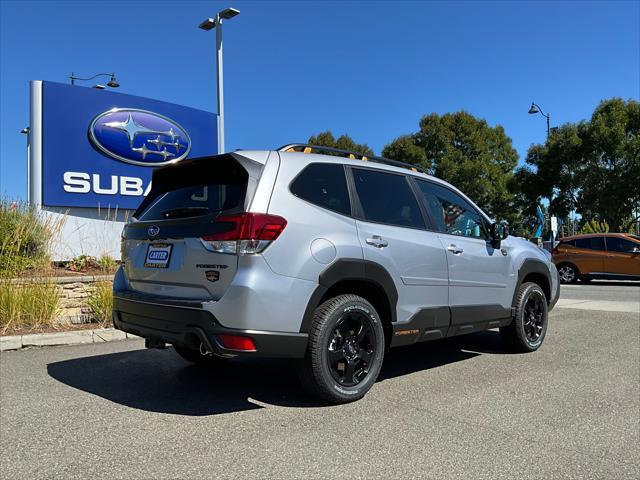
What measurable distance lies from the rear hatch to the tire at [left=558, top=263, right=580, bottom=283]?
15441mm

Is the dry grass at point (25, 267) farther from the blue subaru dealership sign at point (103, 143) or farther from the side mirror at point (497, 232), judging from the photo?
the side mirror at point (497, 232)

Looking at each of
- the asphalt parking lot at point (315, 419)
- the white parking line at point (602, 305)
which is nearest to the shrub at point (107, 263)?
the asphalt parking lot at point (315, 419)

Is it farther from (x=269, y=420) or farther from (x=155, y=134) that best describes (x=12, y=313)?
(x=155, y=134)

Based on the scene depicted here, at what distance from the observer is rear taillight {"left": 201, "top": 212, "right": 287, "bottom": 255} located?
139 inches

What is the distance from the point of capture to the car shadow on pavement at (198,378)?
4156 mm

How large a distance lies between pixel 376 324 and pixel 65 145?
8924 mm

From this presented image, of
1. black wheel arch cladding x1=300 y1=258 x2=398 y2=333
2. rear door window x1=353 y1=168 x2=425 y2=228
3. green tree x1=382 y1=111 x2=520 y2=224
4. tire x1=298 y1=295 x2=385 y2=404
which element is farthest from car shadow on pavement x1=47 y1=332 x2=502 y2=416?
green tree x1=382 y1=111 x2=520 y2=224

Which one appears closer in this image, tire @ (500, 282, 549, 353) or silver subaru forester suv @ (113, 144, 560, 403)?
silver subaru forester suv @ (113, 144, 560, 403)

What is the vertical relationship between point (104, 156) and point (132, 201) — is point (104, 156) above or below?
above

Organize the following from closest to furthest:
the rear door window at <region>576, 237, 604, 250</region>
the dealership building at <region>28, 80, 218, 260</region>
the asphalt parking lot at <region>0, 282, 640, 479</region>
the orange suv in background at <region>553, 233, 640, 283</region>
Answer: the asphalt parking lot at <region>0, 282, 640, 479</region>, the dealership building at <region>28, 80, 218, 260</region>, the orange suv in background at <region>553, 233, 640, 283</region>, the rear door window at <region>576, 237, 604, 250</region>

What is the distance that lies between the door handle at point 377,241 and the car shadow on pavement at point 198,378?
1317 mm

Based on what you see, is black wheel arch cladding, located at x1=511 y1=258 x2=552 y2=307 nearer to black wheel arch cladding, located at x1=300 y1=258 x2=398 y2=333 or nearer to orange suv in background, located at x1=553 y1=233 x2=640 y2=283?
black wheel arch cladding, located at x1=300 y1=258 x2=398 y2=333

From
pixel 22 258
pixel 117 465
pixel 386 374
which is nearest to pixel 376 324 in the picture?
pixel 386 374

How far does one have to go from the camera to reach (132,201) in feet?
38.0
